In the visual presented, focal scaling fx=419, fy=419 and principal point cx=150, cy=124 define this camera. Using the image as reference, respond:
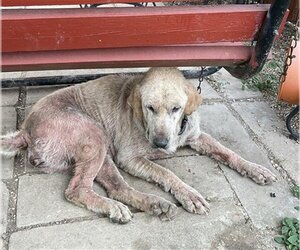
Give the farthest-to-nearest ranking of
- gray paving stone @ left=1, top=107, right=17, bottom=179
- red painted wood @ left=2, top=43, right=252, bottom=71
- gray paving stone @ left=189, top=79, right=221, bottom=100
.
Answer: gray paving stone @ left=189, top=79, right=221, bottom=100 → gray paving stone @ left=1, top=107, right=17, bottom=179 → red painted wood @ left=2, top=43, right=252, bottom=71

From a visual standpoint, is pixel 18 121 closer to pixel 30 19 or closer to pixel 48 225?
pixel 48 225

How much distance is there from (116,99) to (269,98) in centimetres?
204

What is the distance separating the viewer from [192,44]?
2.88 meters

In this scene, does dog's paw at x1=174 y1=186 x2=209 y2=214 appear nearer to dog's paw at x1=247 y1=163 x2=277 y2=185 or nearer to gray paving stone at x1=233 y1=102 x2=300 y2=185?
dog's paw at x1=247 y1=163 x2=277 y2=185

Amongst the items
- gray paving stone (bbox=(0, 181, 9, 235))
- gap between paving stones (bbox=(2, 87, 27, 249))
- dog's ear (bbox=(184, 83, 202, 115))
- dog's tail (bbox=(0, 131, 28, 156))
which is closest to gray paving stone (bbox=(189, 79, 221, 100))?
dog's ear (bbox=(184, 83, 202, 115))

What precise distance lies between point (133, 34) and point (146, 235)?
1.42 meters

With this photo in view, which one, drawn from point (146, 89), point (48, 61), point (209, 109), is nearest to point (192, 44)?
point (146, 89)

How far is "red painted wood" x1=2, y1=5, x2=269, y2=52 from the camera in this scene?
2.53 meters

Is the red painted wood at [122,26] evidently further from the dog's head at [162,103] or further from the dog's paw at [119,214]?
the dog's paw at [119,214]

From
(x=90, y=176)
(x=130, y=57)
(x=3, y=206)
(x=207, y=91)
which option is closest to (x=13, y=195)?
(x=3, y=206)

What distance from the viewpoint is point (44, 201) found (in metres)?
3.29

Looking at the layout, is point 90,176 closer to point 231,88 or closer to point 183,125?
point 183,125

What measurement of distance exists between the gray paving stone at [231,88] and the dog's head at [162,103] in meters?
1.55

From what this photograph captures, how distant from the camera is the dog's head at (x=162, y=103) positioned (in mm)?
3316
